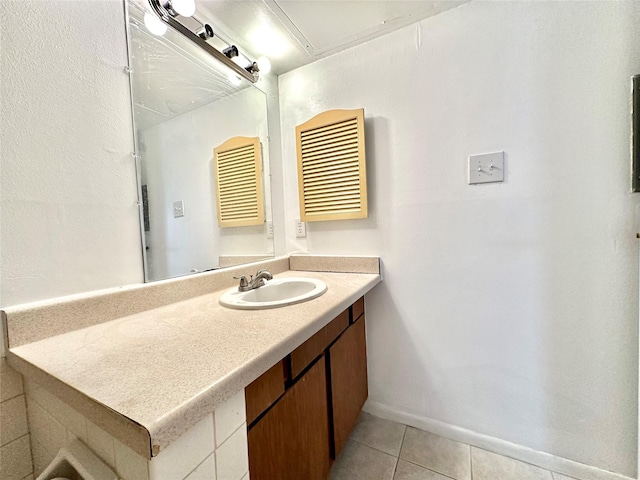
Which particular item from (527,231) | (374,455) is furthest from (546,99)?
(374,455)

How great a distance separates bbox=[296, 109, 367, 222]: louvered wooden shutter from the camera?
132 cm

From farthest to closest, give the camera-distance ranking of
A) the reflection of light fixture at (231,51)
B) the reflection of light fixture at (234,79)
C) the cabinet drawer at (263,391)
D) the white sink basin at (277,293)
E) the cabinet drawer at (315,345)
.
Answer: the reflection of light fixture at (234,79) < the reflection of light fixture at (231,51) < the white sink basin at (277,293) < the cabinet drawer at (315,345) < the cabinet drawer at (263,391)

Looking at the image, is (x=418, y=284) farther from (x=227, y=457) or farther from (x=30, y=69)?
(x=30, y=69)

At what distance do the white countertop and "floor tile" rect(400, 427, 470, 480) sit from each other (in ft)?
2.82

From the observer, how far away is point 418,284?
50.5 inches

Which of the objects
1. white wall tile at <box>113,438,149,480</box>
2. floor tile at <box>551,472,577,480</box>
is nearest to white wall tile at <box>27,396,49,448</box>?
white wall tile at <box>113,438,149,480</box>

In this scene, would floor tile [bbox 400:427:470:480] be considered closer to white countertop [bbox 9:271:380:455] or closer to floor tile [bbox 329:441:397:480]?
floor tile [bbox 329:441:397:480]

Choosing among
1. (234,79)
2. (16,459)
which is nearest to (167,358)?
(16,459)

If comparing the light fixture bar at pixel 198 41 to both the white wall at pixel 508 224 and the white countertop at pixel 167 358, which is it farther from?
the white countertop at pixel 167 358

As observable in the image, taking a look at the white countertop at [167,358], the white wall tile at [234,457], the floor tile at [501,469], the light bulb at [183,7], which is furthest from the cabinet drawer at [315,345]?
the light bulb at [183,7]

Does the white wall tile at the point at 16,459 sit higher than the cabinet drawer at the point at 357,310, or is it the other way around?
the cabinet drawer at the point at 357,310

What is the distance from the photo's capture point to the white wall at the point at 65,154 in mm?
655

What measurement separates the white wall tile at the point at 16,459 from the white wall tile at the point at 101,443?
14.0 inches

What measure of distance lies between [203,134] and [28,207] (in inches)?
26.3
